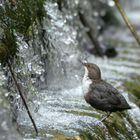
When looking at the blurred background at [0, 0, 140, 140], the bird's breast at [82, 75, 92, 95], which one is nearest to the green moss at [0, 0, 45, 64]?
the blurred background at [0, 0, 140, 140]

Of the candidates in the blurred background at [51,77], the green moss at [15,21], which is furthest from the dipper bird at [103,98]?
the green moss at [15,21]

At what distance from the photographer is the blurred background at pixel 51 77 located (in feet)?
23.8

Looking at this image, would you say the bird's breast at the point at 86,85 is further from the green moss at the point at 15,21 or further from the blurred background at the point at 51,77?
the green moss at the point at 15,21

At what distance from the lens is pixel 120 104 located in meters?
8.00

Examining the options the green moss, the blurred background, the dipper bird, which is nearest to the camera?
the blurred background

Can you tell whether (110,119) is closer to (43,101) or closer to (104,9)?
(43,101)

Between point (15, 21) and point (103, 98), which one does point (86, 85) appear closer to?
point (103, 98)

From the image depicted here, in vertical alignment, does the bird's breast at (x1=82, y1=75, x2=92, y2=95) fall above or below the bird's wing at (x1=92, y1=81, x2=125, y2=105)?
above

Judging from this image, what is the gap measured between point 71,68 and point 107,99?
10.5ft

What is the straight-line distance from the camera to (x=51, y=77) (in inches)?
400

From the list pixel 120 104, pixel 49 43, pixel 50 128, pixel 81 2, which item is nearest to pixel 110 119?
pixel 120 104

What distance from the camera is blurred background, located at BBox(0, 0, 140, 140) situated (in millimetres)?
7242

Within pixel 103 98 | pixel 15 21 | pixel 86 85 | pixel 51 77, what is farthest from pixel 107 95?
pixel 51 77

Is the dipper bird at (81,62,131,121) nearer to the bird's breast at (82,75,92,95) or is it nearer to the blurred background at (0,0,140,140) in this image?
the bird's breast at (82,75,92,95)
